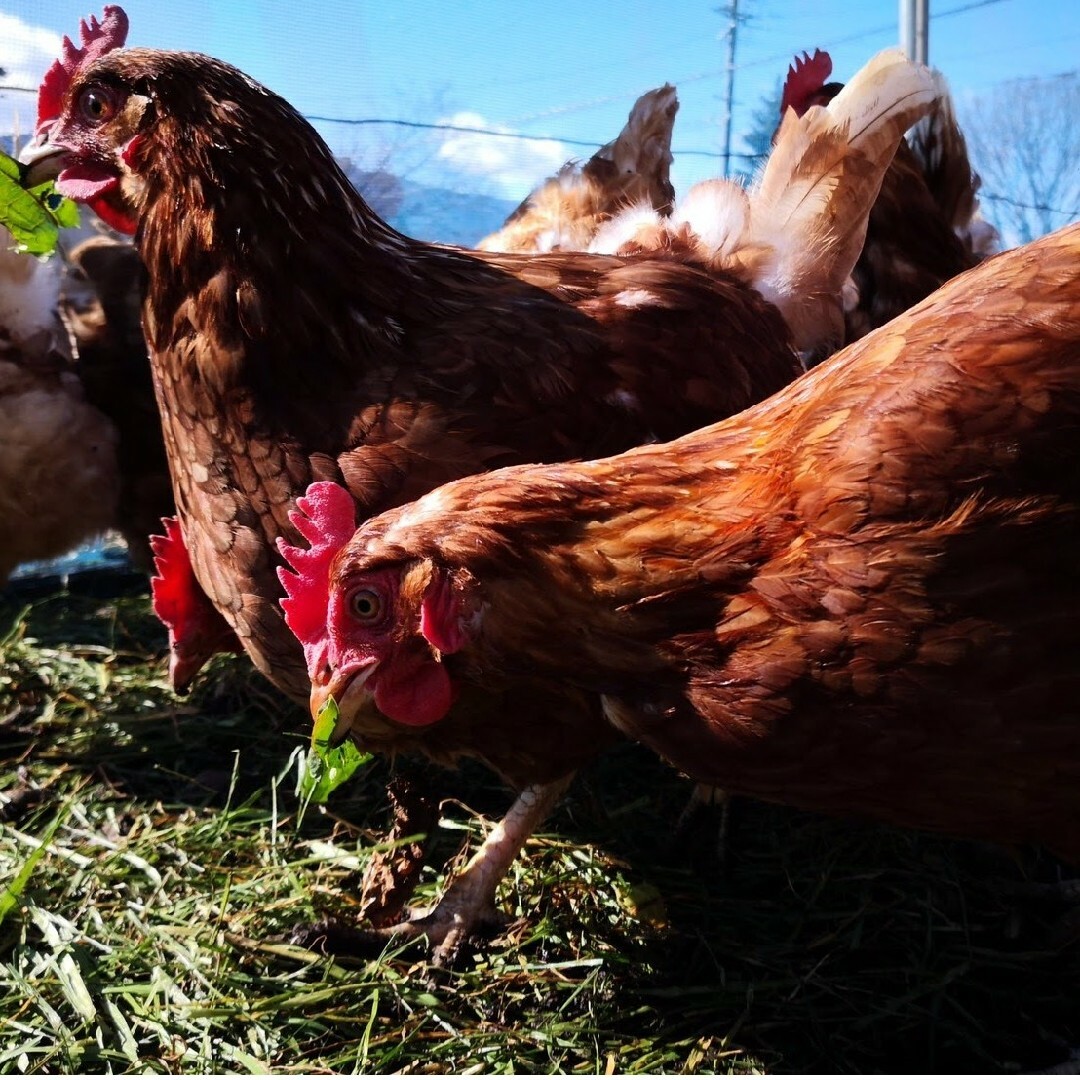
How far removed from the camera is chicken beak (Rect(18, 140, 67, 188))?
5.27 ft

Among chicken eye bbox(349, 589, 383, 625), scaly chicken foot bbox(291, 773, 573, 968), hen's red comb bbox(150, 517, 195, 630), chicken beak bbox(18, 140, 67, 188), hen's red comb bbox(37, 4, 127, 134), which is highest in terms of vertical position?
hen's red comb bbox(37, 4, 127, 134)

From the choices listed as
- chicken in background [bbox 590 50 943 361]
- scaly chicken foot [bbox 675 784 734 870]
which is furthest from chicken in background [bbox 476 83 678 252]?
scaly chicken foot [bbox 675 784 734 870]

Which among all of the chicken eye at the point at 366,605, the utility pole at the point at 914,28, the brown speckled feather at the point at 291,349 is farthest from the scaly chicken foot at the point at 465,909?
the utility pole at the point at 914,28

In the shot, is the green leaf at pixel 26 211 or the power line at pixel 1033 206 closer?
the green leaf at pixel 26 211

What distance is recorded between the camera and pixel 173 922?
1587 mm

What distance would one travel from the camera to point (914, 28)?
9.47 feet

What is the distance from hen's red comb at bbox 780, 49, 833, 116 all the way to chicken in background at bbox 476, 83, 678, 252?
0.34 m

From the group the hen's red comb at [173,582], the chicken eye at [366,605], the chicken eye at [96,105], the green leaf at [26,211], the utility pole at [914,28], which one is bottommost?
the hen's red comb at [173,582]

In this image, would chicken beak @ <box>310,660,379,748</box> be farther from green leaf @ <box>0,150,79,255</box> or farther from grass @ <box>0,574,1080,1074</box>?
green leaf @ <box>0,150,79,255</box>

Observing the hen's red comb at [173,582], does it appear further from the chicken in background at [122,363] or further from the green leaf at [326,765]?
the green leaf at [326,765]

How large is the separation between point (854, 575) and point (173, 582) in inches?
59.6

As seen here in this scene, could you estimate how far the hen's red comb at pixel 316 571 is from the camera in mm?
1211

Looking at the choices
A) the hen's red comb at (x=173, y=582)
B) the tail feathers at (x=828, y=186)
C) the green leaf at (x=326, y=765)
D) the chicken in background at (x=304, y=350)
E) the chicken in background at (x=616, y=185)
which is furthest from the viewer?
the chicken in background at (x=616, y=185)

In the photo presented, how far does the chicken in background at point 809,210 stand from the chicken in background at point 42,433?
1.51 m
